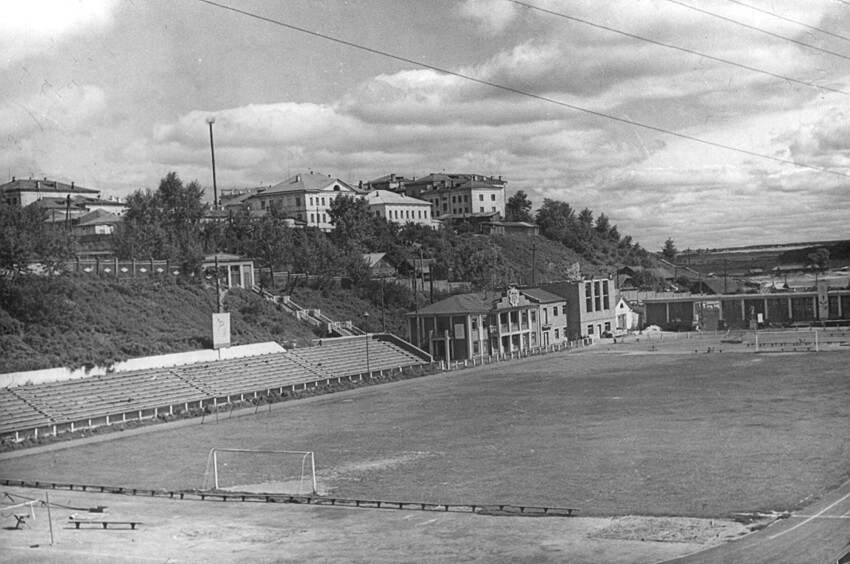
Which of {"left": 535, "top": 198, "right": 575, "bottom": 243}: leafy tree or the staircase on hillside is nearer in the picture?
the staircase on hillside

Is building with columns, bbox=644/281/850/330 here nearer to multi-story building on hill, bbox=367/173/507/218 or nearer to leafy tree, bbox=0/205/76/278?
multi-story building on hill, bbox=367/173/507/218

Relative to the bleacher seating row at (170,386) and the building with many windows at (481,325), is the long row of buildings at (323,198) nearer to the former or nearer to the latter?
the building with many windows at (481,325)

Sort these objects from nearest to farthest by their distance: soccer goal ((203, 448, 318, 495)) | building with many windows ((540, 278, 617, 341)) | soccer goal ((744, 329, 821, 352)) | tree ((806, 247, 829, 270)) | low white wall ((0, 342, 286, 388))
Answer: soccer goal ((203, 448, 318, 495)) → low white wall ((0, 342, 286, 388)) → soccer goal ((744, 329, 821, 352)) → building with many windows ((540, 278, 617, 341)) → tree ((806, 247, 829, 270))

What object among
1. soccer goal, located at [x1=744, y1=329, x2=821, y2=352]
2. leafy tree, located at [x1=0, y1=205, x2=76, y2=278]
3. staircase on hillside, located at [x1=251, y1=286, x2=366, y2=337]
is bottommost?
soccer goal, located at [x1=744, y1=329, x2=821, y2=352]

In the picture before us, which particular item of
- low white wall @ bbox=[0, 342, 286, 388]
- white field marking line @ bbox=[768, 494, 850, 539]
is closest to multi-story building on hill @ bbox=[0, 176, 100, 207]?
low white wall @ bbox=[0, 342, 286, 388]

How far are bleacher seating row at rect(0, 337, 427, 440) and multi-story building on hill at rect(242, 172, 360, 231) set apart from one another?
48.7 meters

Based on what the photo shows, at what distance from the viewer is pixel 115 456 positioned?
33.0m

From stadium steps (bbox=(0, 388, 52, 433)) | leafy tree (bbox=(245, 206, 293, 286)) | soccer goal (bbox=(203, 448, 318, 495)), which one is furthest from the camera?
leafy tree (bbox=(245, 206, 293, 286))

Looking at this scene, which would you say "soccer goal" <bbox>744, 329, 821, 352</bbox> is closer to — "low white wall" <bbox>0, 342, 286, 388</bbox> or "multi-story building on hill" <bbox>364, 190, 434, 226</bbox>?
"low white wall" <bbox>0, 342, 286, 388</bbox>

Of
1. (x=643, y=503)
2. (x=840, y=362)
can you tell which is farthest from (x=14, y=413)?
(x=840, y=362)

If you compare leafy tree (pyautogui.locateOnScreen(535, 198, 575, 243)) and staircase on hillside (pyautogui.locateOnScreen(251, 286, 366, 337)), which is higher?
leafy tree (pyautogui.locateOnScreen(535, 198, 575, 243))

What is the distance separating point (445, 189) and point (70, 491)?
369 feet

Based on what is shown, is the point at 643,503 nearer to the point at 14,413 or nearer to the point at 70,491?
the point at 70,491

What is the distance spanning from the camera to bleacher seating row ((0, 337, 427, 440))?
38.1 metres
